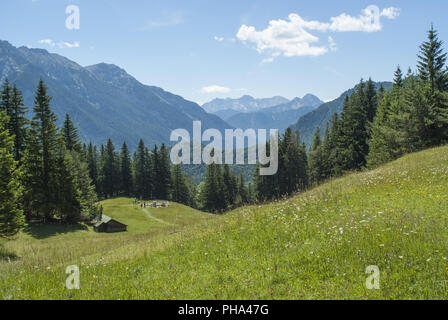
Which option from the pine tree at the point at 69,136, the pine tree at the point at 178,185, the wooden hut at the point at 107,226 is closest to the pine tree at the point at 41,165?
the wooden hut at the point at 107,226

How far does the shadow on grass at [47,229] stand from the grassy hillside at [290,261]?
28.3 meters

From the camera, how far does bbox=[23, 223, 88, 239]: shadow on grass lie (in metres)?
33.5

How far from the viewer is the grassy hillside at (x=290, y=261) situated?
5.72m

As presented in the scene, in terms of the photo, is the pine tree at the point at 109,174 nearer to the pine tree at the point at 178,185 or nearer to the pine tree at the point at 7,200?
the pine tree at the point at 178,185

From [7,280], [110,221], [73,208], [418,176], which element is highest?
[418,176]

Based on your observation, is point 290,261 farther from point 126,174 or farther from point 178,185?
point 178,185

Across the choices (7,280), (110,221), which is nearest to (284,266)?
(7,280)

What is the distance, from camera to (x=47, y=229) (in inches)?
1419

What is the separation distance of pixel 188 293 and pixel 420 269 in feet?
16.0

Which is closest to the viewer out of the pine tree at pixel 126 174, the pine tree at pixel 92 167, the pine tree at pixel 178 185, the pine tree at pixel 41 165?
the pine tree at pixel 41 165

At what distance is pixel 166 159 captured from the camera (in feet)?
317

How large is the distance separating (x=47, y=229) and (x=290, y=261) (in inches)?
1520

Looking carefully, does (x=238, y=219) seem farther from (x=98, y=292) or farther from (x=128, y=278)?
(x=98, y=292)

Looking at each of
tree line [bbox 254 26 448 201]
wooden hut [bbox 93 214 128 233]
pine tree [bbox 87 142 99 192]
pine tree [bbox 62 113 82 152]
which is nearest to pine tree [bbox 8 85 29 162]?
wooden hut [bbox 93 214 128 233]
